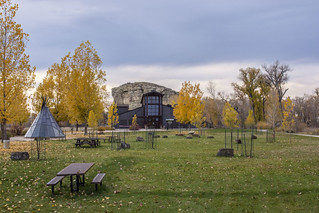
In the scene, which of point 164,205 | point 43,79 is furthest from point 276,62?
point 164,205

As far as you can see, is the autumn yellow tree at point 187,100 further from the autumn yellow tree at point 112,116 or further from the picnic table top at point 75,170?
the picnic table top at point 75,170

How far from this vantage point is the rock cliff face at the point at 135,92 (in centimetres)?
15138

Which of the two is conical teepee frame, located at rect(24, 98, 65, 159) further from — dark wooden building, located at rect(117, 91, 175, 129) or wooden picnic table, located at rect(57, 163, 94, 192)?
dark wooden building, located at rect(117, 91, 175, 129)

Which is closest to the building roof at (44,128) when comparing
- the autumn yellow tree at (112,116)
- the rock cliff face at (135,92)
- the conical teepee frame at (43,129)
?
the conical teepee frame at (43,129)

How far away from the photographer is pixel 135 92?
501 ft

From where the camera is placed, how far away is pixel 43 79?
44.0m

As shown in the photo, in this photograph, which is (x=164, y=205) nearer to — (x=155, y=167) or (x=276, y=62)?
(x=155, y=167)

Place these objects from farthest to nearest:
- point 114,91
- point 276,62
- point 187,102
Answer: point 114,91 < point 276,62 < point 187,102

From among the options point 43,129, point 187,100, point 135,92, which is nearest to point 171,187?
point 43,129

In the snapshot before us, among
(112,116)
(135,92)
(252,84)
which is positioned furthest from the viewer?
(135,92)

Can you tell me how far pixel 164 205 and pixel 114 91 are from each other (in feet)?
505

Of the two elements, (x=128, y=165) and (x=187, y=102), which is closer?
(x=128, y=165)

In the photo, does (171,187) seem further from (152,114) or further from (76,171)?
(152,114)

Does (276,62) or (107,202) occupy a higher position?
(276,62)
